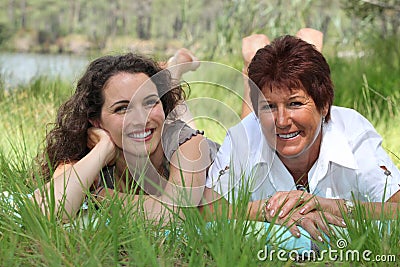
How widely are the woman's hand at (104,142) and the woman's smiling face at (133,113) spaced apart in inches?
1.1

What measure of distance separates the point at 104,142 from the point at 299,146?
0.84 m

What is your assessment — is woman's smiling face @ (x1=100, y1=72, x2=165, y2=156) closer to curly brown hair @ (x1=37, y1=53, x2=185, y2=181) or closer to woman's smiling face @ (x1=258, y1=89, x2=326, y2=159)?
curly brown hair @ (x1=37, y1=53, x2=185, y2=181)

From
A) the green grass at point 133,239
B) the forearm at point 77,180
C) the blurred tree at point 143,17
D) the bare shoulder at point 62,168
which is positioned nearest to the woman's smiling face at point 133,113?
the forearm at point 77,180

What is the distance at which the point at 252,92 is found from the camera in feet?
9.94

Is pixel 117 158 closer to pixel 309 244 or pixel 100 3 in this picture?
pixel 309 244

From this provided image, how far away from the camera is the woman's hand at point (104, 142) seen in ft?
9.93

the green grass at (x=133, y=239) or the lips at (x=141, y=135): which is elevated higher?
the lips at (x=141, y=135)

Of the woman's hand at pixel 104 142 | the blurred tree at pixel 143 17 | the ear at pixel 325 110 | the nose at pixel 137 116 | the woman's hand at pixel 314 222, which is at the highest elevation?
the ear at pixel 325 110

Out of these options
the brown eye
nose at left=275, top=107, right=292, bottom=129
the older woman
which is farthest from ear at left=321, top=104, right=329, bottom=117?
the brown eye

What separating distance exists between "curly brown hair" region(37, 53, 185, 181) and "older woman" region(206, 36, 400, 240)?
1.29 ft

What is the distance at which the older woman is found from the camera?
112 inches

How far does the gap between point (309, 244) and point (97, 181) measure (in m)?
1.11

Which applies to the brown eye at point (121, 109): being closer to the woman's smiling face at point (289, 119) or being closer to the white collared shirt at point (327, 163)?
the white collared shirt at point (327, 163)

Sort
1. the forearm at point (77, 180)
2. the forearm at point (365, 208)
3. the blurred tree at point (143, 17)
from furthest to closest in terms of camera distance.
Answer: the blurred tree at point (143, 17) → the forearm at point (77, 180) → the forearm at point (365, 208)
